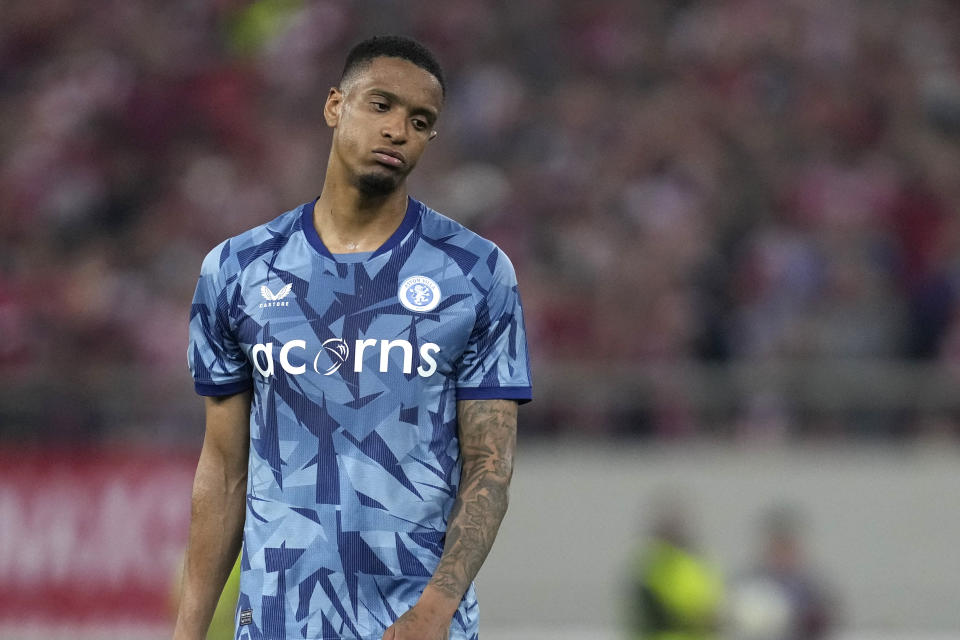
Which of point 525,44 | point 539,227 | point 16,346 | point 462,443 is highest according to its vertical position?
point 525,44

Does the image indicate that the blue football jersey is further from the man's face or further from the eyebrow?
the eyebrow

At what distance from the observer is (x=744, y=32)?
14.3m

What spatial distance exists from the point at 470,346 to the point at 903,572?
30.2ft

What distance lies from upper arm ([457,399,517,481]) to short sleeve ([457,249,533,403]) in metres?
0.02

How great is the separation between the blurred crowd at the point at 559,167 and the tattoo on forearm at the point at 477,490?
7.63 metres

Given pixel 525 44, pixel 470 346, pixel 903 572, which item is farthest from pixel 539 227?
pixel 470 346

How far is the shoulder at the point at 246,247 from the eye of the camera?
3719 mm

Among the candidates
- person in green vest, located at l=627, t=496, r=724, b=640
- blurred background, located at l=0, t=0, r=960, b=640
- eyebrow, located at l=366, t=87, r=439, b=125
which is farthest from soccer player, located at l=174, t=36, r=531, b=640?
blurred background, located at l=0, t=0, r=960, b=640

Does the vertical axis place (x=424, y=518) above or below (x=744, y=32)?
below

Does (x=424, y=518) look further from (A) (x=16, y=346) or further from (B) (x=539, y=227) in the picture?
(B) (x=539, y=227)

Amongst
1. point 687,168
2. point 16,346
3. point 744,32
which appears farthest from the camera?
point 744,32

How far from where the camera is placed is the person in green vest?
1059 centimetres

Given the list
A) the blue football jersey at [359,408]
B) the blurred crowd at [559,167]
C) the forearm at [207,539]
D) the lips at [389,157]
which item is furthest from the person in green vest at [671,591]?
the lips at [389,157]

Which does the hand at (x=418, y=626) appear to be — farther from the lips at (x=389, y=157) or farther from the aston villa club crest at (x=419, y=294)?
the lips at (x=389, y=157)
